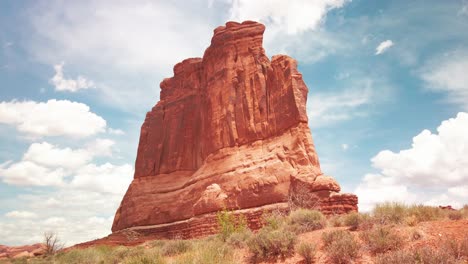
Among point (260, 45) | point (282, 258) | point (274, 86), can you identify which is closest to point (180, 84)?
point (260, 45)

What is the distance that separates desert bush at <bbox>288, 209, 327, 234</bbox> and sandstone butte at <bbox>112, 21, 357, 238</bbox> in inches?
212

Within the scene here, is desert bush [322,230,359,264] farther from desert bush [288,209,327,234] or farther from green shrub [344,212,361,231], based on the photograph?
desert bush [288,209,327,234]

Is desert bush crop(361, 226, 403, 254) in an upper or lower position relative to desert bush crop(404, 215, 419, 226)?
lower

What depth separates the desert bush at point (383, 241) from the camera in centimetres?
974

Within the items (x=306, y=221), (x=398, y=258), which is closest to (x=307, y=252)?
(x=398, y=258)

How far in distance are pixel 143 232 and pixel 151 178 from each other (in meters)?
7.31

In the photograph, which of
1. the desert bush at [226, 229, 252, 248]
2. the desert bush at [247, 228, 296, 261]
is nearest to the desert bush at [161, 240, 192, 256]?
the desert bush at [226, 229, 252, 248]

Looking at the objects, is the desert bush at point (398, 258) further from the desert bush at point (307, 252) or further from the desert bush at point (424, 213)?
the desert bush at point (424, 213)

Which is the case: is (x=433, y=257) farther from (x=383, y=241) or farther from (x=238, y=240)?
(x=238, y=240)

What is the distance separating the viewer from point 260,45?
109ft

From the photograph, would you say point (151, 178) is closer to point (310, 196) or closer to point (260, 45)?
point (260, 45)

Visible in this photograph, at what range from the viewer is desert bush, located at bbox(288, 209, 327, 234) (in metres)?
14.3

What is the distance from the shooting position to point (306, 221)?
15320 mm

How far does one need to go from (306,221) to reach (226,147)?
1741 centimetres
